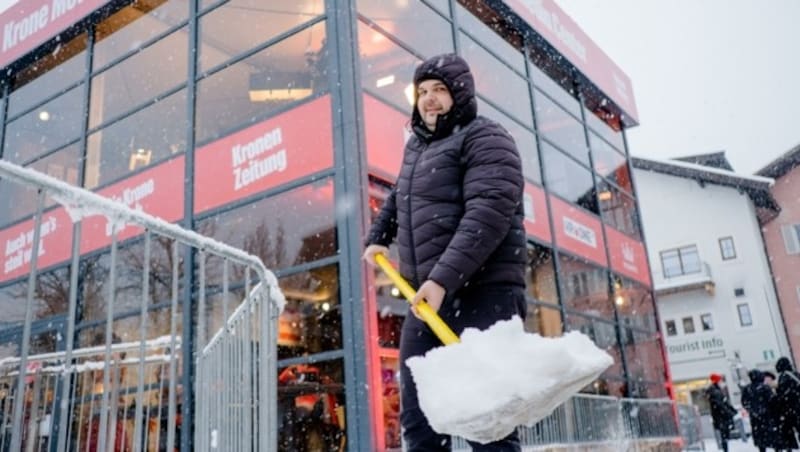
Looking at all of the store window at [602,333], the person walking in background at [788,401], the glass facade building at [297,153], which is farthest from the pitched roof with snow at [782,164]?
the person walking in background at [788,401]

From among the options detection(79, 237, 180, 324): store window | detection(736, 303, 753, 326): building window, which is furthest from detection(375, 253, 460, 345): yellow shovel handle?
Result: detection(736, 303, 753, 326): building window

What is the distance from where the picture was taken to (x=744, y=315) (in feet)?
93.1

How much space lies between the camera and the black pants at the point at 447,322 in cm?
225

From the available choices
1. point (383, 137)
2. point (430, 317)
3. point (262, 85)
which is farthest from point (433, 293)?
point (262, 85)

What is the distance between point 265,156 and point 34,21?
6.09 metres

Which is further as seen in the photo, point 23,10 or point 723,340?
point 723,340

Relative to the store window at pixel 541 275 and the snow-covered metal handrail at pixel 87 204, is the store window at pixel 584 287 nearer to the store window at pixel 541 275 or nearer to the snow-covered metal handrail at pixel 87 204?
the store window at pixel 541 275

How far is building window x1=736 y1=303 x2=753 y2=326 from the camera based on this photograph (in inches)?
1109

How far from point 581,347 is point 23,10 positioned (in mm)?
12396

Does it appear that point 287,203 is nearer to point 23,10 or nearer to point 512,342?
point 512,342

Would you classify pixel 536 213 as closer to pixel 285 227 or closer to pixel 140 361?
pixel 285 227

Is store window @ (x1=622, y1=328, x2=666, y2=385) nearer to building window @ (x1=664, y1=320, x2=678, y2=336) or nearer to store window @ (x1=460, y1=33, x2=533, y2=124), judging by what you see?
store window @ (x1=460, y1=33, x2=533, y2=124)

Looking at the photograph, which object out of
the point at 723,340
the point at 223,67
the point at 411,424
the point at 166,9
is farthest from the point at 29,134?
the point at 723,340

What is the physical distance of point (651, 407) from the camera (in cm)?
1101
